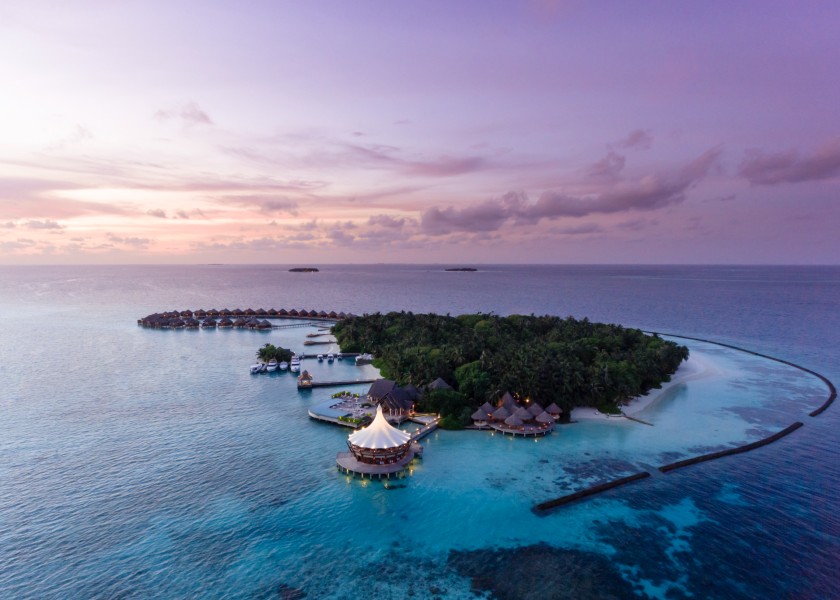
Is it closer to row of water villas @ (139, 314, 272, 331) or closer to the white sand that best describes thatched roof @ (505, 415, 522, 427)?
the white sand

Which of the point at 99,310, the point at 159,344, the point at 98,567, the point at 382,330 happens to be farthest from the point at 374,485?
the point at 99,310

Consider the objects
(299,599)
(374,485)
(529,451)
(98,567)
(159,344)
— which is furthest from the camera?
(159,344)

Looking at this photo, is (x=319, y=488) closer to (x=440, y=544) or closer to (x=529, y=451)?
(x=440, y=544)

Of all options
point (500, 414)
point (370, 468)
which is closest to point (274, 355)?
point (370, 468)

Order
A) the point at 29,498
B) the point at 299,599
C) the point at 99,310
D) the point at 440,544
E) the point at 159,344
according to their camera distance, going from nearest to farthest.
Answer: the point at 299,599 < the point at 440,544 < the point at 29,498 < the point at 159,344 < the point at 99,310

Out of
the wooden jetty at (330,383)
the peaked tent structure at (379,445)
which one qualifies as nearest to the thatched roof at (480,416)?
the peaked tent structure at (379,445)

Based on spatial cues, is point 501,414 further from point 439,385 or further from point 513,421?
point 439,385

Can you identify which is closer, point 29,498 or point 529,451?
point 29,498
